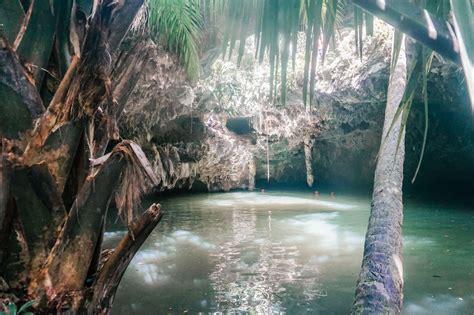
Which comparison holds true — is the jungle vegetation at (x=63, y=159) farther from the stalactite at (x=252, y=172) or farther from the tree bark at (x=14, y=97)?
the stalactite at (x=252, y=172)

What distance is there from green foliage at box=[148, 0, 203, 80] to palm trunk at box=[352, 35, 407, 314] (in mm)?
3726

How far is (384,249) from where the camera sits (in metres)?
2.87

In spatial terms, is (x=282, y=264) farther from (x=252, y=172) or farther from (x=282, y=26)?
(x=252, y=172)

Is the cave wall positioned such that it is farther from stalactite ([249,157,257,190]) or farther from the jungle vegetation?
the jungle vegetation

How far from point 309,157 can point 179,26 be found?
8.96 m

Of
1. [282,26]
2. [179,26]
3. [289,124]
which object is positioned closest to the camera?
[282,26]

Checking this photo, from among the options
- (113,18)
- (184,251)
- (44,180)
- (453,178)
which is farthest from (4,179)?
(453,178)

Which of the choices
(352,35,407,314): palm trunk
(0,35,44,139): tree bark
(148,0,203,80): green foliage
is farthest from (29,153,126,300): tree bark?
(148,0,203,80): green foliage

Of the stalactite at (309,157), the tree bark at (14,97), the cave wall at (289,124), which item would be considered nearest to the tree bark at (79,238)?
the tree bark at (14,97)

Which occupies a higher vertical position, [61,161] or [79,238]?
[61,161]

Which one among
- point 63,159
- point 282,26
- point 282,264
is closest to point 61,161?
point 63,159

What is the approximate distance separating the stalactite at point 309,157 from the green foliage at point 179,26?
6922 millimetres

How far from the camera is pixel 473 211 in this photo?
33.1 feet

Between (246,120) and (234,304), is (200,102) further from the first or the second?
(234,304)
